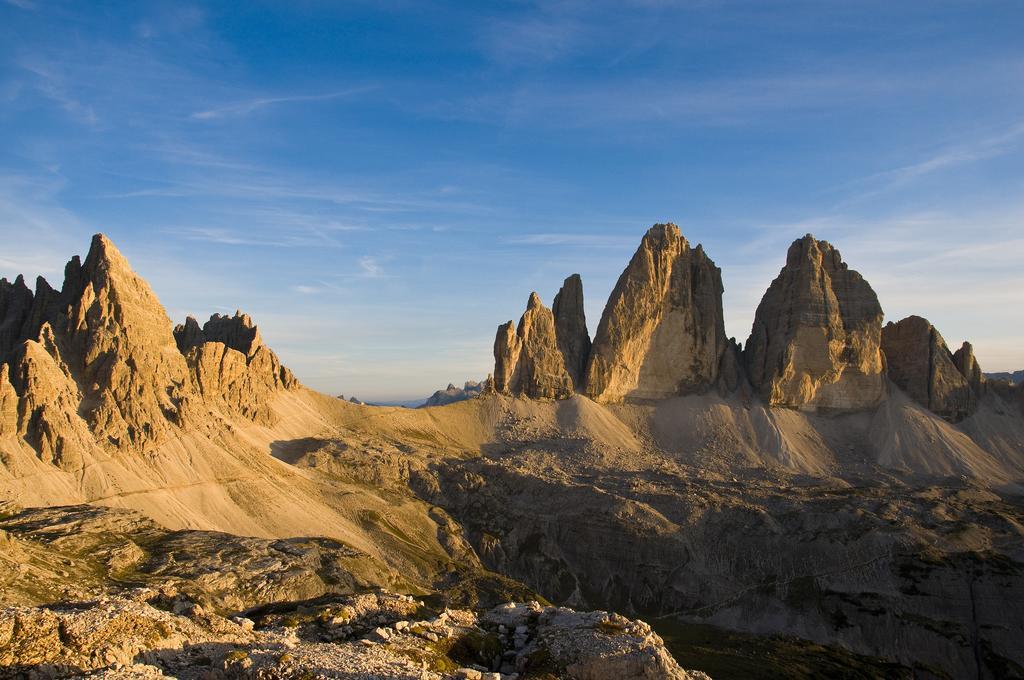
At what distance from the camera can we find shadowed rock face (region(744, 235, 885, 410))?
17700 centimetres

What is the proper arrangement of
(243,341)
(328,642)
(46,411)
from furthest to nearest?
(243,341)
(46,411)
(328,642)

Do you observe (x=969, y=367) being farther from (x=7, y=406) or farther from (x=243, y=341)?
(x=7, y=406)

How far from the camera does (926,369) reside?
7195 inches

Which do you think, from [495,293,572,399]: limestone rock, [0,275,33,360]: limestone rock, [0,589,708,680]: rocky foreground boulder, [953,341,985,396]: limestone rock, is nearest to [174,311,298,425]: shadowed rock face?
[0,275,33,360]: limestone rock

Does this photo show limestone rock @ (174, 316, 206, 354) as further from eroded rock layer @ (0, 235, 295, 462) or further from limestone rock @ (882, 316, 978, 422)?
limestone rock @ (882, 316, 978, 422)

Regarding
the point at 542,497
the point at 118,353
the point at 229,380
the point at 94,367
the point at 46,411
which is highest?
the point at 118,353

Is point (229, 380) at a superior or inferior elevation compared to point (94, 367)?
inferior

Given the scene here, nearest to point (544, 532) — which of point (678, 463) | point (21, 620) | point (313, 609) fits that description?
point (678, 463)

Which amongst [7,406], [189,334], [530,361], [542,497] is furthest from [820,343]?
[7,406]

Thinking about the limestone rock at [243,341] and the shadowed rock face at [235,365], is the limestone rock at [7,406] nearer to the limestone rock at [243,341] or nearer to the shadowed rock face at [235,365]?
the shadowed rock face at [235,365]

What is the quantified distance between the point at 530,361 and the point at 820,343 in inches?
2664

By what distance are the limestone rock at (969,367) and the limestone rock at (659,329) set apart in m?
57.7

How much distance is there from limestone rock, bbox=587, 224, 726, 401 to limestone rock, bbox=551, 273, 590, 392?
4667 millimetres

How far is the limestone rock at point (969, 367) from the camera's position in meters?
186
